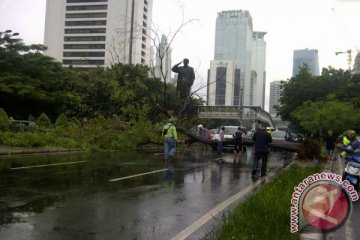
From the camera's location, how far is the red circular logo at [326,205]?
5336 millimetres

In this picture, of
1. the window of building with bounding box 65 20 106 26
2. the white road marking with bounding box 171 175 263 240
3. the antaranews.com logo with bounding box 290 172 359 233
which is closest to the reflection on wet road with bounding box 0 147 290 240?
the white road marking with bounding box 171 175 263 240

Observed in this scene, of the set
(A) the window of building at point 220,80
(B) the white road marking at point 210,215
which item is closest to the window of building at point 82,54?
(A) the window of building at point 220,80

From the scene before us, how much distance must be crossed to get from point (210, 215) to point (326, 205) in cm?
279

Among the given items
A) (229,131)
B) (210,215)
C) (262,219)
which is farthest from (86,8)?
(262,219)

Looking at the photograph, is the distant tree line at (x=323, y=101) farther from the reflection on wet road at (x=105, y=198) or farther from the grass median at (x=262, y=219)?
the grass median at (x=262, y=219)

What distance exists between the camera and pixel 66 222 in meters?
6.68

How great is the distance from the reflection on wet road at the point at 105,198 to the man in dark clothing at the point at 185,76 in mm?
8241

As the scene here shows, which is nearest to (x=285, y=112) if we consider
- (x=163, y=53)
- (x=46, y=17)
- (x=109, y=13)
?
(x=163, y=53)

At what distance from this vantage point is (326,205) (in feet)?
17.5

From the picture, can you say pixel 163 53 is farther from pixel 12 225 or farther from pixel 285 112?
pixel 285 112

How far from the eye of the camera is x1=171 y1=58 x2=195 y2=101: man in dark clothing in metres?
22.7

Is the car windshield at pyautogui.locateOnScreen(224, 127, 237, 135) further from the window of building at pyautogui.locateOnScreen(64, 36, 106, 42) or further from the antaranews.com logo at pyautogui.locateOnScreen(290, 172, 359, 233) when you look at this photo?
the window of building at pyautogui.locateOnScreen(64, 36, 106, 42)

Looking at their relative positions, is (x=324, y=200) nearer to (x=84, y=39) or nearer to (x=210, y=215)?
(x=210, y=215)

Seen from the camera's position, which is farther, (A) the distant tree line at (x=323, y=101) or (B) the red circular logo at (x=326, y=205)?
(A) the distant tree line at (x=323, y=101)
